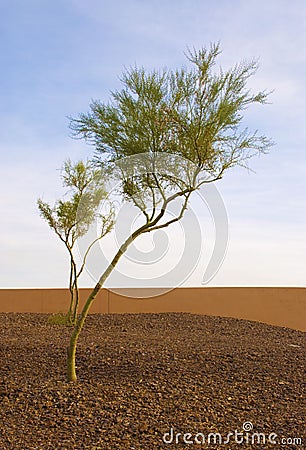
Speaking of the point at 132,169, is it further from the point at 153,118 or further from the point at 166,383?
the point at 166,383

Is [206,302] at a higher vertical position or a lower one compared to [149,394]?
higher

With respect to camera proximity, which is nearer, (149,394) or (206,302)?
(149,394)

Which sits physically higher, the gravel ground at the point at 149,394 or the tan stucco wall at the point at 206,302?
the tan stucco wall at the point at 206,302

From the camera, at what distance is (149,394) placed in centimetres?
670

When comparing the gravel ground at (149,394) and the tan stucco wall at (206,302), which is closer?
the gravel ground at (149,394)

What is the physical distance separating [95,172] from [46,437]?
6.86 meters

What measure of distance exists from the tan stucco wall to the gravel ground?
4677mm

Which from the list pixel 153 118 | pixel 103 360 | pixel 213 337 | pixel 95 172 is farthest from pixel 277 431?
pixel 95 172

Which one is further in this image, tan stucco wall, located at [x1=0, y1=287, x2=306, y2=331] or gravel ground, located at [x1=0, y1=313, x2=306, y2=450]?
tan stucco wall, located at [x1=0, y1=287, x2=306, y2=331]

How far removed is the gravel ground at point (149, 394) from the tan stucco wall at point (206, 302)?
15.3 ft

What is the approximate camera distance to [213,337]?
34.9 ft

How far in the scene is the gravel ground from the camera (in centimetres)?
590

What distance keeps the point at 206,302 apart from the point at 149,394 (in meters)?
8.06

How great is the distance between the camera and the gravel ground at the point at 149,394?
5.90 meters
